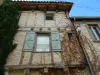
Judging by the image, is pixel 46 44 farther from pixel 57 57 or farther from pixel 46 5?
pixel 46 5

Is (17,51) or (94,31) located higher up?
(94,31)

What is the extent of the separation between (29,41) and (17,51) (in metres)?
1.02

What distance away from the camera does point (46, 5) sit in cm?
1238

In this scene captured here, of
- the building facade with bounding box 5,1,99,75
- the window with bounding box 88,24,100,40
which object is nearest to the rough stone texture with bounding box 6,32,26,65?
the building facade with bounding box 5,1,99,75

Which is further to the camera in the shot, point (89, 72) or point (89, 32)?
point (89, 32)

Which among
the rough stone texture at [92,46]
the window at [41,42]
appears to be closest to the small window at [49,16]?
the window at [41,42]

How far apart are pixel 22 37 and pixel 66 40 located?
269 centimetres

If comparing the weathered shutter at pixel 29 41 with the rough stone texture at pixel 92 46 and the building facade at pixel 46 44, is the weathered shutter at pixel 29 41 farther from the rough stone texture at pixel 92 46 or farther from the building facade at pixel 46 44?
the rough stone texture at pixel 92 46

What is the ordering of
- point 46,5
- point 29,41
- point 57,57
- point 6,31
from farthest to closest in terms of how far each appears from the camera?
point 46,5, point 29,41, point 57,57, point 6,31

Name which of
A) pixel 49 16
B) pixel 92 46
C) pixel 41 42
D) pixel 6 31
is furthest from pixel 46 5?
pixel 92 46

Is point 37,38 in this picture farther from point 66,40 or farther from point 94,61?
point 94,61

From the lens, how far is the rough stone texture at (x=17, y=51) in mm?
7824

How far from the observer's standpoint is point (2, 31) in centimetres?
778

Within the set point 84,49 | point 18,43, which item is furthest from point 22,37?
point 84,49
